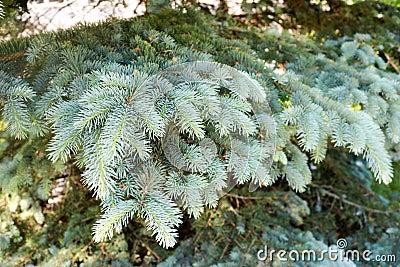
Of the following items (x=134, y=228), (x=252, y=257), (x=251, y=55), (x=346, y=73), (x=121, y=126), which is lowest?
(x=134, y=228)

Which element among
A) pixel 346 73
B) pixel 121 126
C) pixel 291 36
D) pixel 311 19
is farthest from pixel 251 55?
pixel 311 19

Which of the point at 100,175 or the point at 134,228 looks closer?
the point at 100,175

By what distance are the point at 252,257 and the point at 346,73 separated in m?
0.98

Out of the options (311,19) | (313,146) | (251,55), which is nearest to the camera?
(313,146)

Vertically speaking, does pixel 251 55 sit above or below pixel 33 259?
above

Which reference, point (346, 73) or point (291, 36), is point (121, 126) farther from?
point (291, 36)

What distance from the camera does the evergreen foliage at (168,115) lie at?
797mm

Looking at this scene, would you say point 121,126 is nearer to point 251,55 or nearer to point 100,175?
point 100,175

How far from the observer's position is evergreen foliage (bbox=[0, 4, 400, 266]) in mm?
797

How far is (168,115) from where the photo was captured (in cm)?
83

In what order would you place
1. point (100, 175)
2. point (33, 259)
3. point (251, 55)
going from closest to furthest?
point (100, 175) < point (251, 55) < point (33, 259)

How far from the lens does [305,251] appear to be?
174 cm

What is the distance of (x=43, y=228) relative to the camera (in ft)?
6.57

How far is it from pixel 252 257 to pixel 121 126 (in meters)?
1.21
